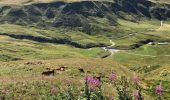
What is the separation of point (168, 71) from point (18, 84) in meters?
42.1

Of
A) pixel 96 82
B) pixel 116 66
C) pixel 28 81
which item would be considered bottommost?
pixel 116 66

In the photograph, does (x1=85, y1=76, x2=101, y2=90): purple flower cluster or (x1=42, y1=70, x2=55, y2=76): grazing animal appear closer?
(x1=85, y1=76, x2=101, y2=90): purple flower cluster

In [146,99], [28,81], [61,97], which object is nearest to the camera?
[61,97]

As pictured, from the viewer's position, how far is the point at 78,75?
65.8m

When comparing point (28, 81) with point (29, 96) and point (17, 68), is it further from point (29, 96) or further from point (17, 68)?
point (17, 68)

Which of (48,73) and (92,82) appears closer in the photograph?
(92,82)

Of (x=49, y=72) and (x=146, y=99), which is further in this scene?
(x=49, y=72)

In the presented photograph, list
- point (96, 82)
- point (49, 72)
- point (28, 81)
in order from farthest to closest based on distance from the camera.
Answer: point (49, 72) → point (28, 81) → point (96, 82)

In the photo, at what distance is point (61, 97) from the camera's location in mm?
47688

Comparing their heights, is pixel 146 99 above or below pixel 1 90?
below

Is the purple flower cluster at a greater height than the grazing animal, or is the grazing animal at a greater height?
the purple flower cluster

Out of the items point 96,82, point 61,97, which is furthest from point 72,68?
point 96,82

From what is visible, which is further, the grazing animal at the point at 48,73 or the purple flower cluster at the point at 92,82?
the grazing animal at the point at 48,73

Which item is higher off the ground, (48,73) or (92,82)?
(92,82)
